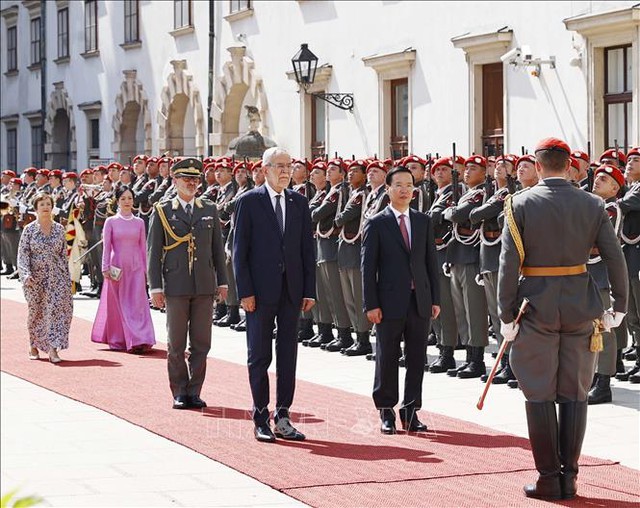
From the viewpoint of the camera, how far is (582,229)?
7695 mm

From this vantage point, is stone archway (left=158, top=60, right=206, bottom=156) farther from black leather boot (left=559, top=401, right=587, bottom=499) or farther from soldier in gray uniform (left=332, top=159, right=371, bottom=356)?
black leather boot (left=559, top=401, right=587, bottom=499)

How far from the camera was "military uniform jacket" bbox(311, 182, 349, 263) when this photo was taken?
14.9 metres

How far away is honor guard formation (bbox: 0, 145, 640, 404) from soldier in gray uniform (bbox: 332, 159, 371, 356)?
0.01m

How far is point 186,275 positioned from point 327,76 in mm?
14060

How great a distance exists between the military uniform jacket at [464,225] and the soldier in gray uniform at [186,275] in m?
2.27

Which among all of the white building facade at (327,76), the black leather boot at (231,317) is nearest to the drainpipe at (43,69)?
the white building facade at (327,76)

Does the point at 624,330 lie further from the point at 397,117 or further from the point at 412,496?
the point at 397,117

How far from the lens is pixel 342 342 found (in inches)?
601

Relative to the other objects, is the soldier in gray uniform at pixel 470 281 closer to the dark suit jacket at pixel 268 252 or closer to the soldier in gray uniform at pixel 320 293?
the soldier in gray uniform at pixel 320 293

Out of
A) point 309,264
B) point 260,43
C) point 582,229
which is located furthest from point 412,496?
point 260,43

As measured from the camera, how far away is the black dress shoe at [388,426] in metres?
9.84

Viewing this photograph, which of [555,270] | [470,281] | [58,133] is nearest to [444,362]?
[470,281]

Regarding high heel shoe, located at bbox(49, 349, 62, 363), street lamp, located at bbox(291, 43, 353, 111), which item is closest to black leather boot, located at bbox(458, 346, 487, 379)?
high heel shoe, located at bbox(49, 349, 62, 363)

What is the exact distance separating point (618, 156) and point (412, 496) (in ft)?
19.1
